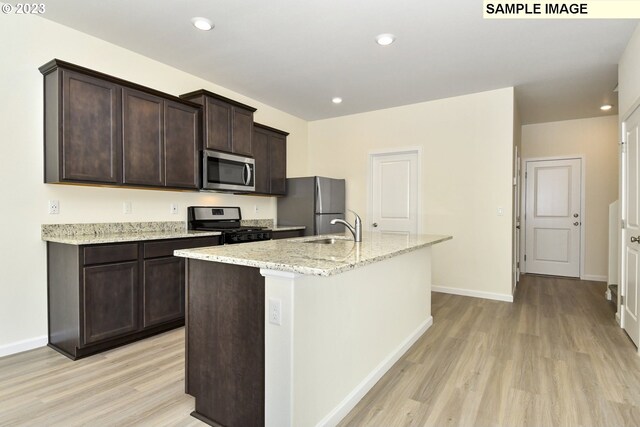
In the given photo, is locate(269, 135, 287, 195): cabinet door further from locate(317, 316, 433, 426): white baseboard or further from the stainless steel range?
locate(317, 316, 433, 426): white baseboard

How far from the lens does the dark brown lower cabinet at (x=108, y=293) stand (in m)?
2.55

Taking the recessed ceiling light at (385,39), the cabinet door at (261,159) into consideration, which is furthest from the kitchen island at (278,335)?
the cabinet door at (261,159)

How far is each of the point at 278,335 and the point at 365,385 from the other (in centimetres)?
90

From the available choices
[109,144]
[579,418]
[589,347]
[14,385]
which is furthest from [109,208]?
[589,347]

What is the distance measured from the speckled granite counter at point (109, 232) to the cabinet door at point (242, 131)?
3.58 feet

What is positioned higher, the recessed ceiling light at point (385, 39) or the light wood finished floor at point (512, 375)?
the recessed ceiling light at point (385, 39)

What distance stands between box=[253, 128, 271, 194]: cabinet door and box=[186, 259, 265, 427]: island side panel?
2.75 m

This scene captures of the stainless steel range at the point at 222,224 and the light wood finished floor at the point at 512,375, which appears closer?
the light wood finished floor at the point at 512,375

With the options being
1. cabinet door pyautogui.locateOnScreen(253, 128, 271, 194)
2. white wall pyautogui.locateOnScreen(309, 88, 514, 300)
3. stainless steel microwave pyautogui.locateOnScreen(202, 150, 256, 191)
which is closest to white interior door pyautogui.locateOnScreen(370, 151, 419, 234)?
white wall pyautogui.locateOnScreen(309, 88, 514, 300)

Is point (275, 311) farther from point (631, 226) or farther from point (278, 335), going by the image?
point (631, 226)

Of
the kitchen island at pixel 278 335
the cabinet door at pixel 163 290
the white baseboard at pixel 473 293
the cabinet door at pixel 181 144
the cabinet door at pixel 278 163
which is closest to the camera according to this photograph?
the kitchen island at pixel 278 335

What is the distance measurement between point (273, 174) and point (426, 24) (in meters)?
2.73

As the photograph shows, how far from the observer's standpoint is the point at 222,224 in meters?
4.14

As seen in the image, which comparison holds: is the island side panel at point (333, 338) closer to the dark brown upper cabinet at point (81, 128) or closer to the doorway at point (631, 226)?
the doorway at point (631, 226)
